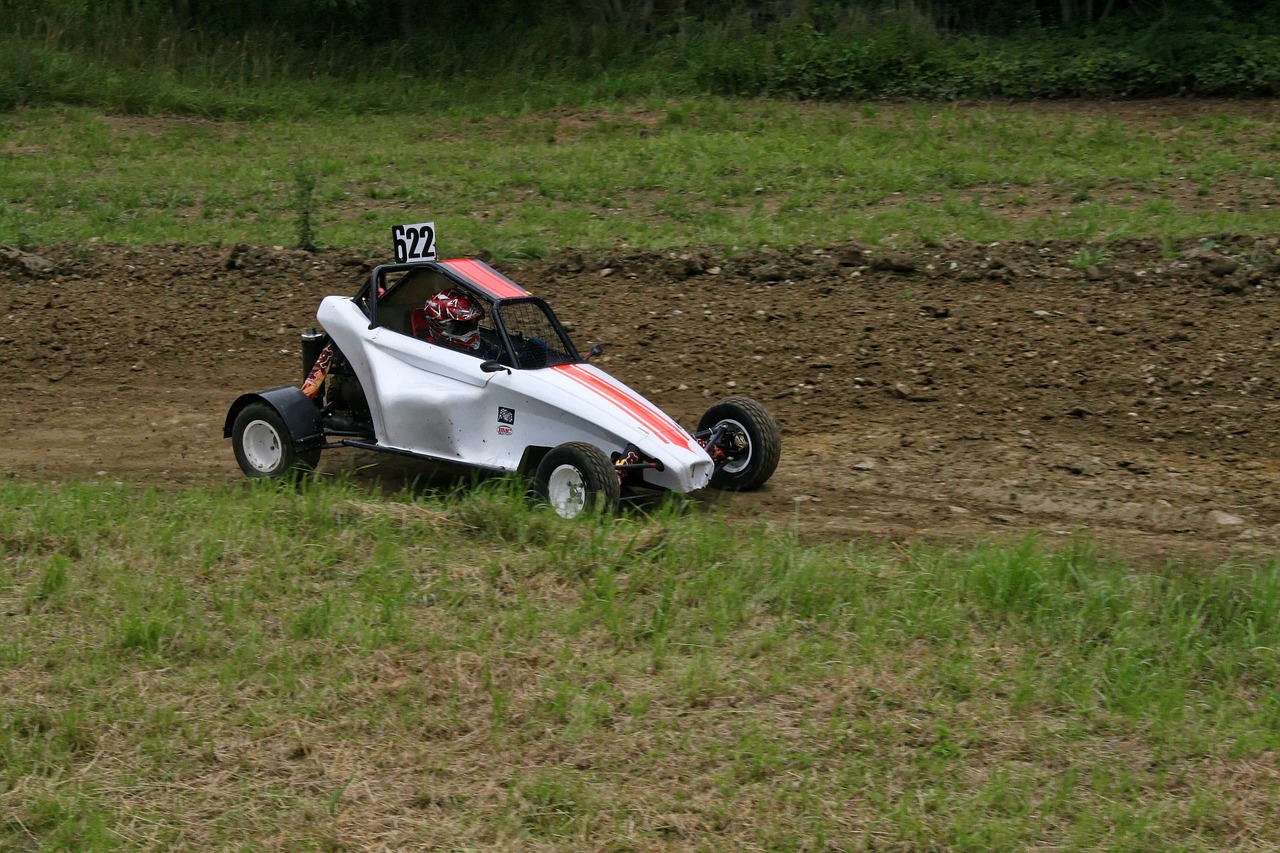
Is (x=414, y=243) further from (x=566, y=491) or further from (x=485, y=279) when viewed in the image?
(x=566, y=491)

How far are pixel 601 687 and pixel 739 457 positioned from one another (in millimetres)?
3332

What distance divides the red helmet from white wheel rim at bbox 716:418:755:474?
6.02 ft

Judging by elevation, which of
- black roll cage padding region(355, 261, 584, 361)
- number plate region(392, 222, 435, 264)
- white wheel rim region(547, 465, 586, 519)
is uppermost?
number plate region(392, 222, 435, 264)

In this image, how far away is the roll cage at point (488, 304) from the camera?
8945 millimetres

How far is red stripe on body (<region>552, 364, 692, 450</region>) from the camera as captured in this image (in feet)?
27.9

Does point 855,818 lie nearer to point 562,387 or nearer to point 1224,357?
point 562,387

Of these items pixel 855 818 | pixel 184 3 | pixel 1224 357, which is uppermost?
pixel 184 3

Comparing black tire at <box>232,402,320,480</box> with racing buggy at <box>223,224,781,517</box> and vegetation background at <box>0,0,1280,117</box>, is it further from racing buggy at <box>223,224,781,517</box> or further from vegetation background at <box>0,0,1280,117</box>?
vegetation background at <box>0,0,1280,117</box>

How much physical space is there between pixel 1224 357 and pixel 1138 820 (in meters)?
6.83

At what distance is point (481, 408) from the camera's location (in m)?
8.79

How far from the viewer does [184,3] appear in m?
24.1

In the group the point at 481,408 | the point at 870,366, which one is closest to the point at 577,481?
the point at 481,408

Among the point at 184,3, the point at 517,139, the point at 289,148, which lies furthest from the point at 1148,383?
the point at 184,3

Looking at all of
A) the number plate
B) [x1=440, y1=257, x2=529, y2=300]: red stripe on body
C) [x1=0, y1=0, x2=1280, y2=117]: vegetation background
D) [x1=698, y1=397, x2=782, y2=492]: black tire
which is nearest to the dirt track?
[x1=698, y1=397, x2=782, y2=492]: black tire
